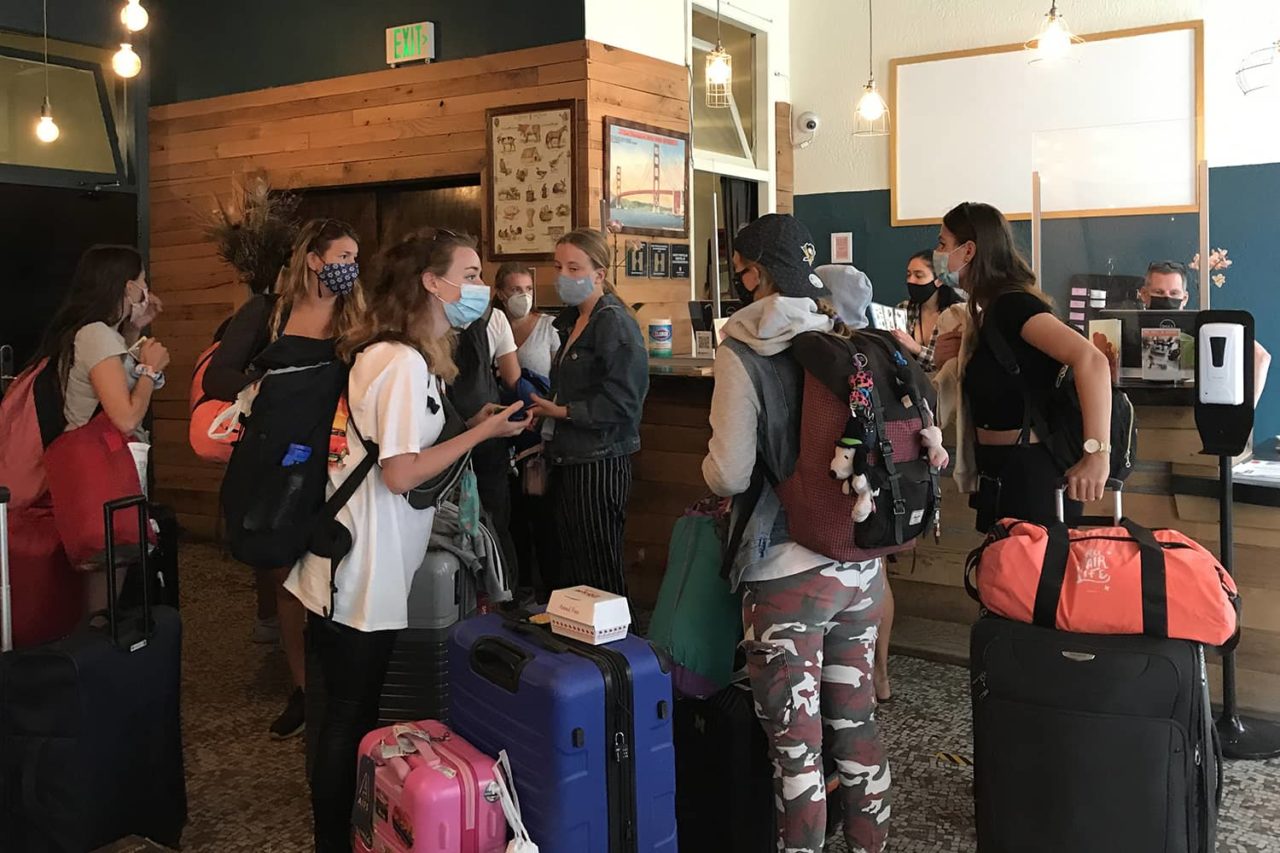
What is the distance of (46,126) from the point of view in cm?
588

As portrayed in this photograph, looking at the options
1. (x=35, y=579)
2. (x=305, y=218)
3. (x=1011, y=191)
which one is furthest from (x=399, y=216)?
(x=1011, y=191)

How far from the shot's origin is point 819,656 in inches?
89.4

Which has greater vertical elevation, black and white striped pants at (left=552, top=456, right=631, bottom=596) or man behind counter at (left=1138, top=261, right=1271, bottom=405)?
man behind counter at (left=1138, top=261, right=1271, bottom=405)

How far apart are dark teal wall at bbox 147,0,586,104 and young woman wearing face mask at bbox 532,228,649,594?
7.27ft

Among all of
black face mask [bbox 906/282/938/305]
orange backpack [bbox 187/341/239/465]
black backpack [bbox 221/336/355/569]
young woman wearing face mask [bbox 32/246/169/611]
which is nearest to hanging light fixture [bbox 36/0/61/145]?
young woman wearing face mask [bbox 32/246/169/611]

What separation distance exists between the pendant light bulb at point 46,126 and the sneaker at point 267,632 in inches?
127

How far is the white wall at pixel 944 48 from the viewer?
6430 mm

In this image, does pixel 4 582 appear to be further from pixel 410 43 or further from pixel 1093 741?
pixel 410 43

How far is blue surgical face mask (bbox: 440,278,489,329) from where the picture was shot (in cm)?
249

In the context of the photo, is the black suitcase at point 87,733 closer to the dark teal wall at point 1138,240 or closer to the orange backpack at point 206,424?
the orange backpack at point 206,424

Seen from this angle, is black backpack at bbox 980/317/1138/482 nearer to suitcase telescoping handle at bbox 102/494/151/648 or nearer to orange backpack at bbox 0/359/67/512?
suitcase telescoping handle at bbox 102/494/151/648

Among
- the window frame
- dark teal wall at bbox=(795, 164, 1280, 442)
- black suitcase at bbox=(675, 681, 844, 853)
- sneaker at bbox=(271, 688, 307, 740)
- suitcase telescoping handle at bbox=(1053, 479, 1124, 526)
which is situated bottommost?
sneaker at bbox=(271, 688, 307, 740)

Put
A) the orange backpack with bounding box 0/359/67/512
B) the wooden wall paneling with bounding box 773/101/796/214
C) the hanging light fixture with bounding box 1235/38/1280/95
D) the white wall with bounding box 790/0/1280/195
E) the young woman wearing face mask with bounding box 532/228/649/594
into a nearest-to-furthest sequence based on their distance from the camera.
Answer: the orange backpack with bounding box 0/359/67/512 → the young woman wearing face mask with bounding box 532/228/649/594 → the hanging light fixture with bounding box 1235/38/1280/95 → the white wall with bounding box 790/0/1280/195 → the wooden wall paneling with bounding box 773/101/796/214

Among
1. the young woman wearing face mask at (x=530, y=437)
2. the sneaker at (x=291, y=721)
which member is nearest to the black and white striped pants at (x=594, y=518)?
the young woman wearing face mask at (x=530, y=437)
